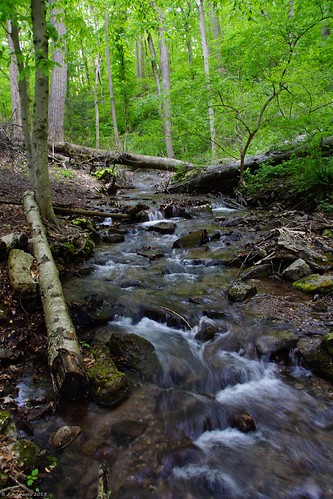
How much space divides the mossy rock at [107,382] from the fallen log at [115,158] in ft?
37.7

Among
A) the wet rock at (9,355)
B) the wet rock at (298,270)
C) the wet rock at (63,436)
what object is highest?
the wet rock at (298,270)

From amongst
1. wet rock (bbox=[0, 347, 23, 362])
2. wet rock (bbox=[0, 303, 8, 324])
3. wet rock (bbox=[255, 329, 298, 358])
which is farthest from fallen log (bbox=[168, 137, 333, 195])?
wet rock (bbox=[0, 347, 23, 362])

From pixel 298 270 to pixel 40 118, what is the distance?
493cm

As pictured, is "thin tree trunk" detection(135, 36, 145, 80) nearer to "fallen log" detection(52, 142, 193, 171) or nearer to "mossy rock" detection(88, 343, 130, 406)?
"fallen log" detection(52, 142, 193, 171)

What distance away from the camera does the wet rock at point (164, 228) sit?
812 centimetres

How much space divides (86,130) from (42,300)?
20.7m

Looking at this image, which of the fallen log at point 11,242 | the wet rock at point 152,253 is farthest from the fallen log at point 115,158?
the fallen log at point 11,242

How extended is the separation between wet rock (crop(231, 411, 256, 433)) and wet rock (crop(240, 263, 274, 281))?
2.65 meters

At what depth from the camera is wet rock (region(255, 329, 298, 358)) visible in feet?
12.0

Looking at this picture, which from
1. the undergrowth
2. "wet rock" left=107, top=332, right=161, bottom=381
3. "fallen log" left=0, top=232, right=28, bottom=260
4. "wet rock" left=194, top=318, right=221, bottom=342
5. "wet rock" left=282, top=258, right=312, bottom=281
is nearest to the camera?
"wet rock" left=107, top=332, right=161, bottom=381

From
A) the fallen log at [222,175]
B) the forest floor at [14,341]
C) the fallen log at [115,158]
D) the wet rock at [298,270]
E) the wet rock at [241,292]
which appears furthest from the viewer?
the fallen log at [115,158]

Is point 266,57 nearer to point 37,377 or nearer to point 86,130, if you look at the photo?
point 37,377

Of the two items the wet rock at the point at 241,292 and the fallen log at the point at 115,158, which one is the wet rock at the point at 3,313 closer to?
the wet rock at the point at 241,292

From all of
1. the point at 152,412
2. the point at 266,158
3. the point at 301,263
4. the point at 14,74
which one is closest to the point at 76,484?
the point at 152,412
